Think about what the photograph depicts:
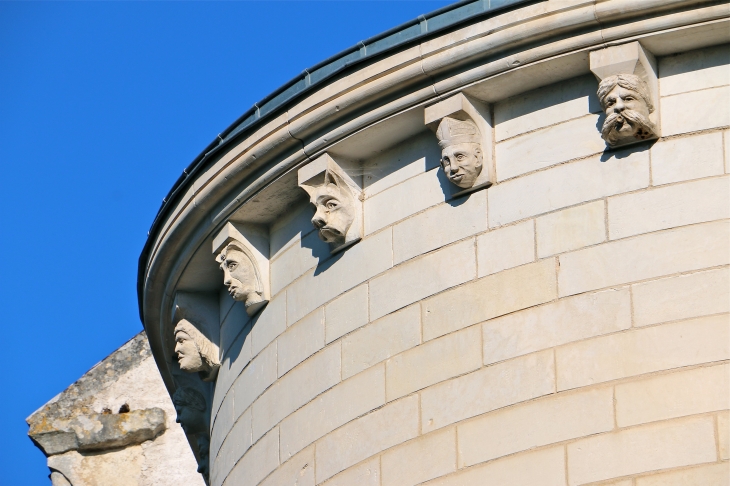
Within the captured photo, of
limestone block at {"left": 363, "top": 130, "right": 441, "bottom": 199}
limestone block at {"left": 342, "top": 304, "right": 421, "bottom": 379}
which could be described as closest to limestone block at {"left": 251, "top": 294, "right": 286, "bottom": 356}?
limestone block at {"left": 342, "top": 304, "right": 421, "bottom": 379}

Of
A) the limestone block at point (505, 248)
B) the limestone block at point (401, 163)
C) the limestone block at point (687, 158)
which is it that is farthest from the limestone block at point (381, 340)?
the limestone block at point (687, 158)

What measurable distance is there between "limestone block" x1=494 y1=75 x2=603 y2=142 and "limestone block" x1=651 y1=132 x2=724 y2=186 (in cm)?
42

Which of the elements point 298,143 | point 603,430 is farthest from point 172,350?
point 603,430

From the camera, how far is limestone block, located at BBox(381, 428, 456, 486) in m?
9.72

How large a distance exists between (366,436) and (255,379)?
1.42m

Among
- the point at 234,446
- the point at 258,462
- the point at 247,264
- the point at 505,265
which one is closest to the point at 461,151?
the point at 505,265

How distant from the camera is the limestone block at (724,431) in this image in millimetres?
8961

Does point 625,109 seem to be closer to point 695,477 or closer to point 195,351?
point 695,477

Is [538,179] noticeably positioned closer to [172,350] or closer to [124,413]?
[172,350]

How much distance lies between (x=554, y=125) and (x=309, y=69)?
1.74 m

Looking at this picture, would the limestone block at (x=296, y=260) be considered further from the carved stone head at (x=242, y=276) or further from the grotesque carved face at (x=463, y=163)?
the grotesque carved face at (x=463, y=163)

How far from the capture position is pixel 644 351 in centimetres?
932

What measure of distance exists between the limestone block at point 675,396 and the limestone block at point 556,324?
0.38m

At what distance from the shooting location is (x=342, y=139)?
10.8 meters
